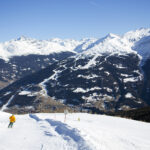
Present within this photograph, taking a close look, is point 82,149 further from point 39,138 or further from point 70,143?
point 39,138

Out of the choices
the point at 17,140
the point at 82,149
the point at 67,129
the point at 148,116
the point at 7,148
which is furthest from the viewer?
the point at 148,116

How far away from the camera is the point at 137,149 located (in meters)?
17.4

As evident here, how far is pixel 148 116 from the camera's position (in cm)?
6247

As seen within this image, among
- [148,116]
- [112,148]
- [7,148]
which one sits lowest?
[7,148]

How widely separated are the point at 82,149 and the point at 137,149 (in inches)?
168

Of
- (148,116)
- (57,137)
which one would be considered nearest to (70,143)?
(57,137)

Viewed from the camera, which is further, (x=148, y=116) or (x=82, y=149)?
(x=148, y=116)

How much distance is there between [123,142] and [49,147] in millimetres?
6182

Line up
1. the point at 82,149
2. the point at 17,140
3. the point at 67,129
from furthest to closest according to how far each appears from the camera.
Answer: the point at 67,129
the point at 17,140
the point at 82,149

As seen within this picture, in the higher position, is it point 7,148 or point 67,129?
point 67,129

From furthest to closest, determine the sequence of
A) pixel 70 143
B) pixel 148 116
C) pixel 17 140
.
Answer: pixel 148 116, pixel 17 140, pixel 70 143

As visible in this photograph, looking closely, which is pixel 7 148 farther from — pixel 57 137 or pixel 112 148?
pixel 112 148

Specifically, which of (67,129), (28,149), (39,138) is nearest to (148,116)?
(67,129)

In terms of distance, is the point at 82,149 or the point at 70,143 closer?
the point at 82,149
